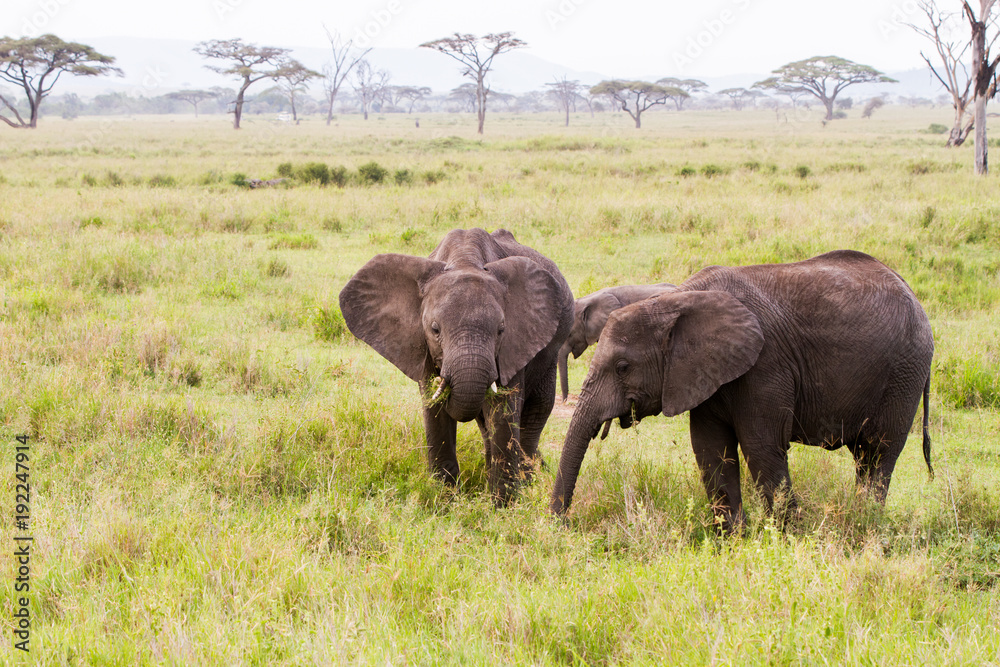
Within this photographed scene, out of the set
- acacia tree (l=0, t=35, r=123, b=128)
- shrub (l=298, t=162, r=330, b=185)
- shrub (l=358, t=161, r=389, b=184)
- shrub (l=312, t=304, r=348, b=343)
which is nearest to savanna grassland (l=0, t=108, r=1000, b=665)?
shrub (l=312, t=304, r=348, b=343)

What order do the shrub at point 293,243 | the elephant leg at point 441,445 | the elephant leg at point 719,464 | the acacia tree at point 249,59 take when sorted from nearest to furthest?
the elephant leg at point 719,464, the elephant leg at point 441,445, the shrub at point 293,243, the acacia tree at point 249,59

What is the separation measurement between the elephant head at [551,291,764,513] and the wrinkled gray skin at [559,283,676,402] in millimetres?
3744

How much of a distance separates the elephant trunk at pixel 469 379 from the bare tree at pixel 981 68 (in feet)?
67.7

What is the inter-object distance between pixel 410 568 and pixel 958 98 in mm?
32844

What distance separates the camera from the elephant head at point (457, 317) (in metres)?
4.22

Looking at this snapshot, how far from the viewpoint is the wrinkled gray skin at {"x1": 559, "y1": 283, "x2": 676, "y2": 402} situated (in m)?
8.24

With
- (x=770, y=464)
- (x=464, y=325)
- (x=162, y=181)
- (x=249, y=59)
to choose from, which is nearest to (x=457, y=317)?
(x=464, y=325)

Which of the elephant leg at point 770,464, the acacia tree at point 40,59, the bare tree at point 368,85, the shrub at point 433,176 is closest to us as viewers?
the elephant leg at point 770,464

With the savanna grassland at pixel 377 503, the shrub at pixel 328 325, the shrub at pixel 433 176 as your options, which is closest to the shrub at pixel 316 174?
the shrub at pixel 433 176

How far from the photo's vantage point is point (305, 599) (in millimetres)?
3385

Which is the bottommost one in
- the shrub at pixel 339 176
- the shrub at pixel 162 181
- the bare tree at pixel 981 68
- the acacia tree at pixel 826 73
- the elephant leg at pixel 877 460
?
the elephant leg at pixel 877 460

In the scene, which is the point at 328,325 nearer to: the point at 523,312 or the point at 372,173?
the point at 523,312

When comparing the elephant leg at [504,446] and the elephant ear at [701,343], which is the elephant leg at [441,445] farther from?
the elephant ear at [701,343]

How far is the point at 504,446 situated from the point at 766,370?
152 cm
